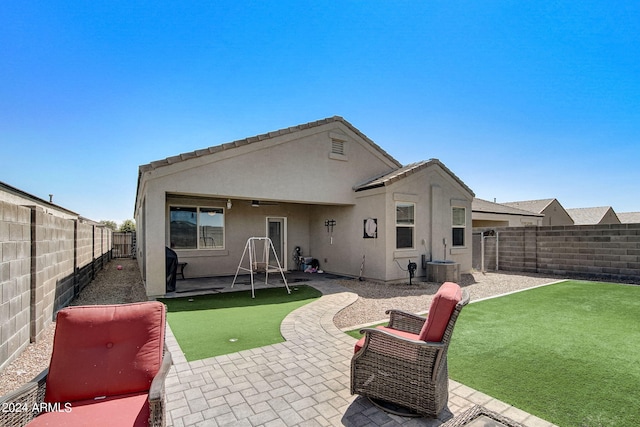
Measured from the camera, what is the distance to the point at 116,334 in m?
2.67

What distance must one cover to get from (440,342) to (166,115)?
1159 cm

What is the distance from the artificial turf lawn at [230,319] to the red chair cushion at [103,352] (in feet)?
6.81

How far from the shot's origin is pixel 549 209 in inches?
1145

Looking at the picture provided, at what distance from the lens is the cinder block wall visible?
3998 millimetres

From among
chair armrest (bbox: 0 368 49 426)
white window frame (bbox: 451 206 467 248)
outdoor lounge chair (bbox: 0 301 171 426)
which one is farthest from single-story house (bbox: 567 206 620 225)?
chair armrest (bbox: 0 368 49 426)

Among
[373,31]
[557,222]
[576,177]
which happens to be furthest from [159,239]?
[557,222]

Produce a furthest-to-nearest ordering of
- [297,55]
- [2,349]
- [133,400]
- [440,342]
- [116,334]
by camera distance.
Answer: [297,55], [2,349], [440,342], [116,334], [133,400]

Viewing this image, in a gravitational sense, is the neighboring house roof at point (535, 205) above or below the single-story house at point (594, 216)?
above

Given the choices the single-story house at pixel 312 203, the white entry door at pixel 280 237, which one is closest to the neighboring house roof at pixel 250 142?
the single-story house at pixel 312 203

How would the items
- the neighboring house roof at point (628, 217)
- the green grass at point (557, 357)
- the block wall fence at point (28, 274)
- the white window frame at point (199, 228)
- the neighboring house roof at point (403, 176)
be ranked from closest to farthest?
1. the green grass at point (557, 357)
2. the block wall fence at point (28, 274)
3. the neighboring house roof at point (403, 176)
4. the white window frame at point (199, 228)
5. the neighboring house roof at point (628, 217)

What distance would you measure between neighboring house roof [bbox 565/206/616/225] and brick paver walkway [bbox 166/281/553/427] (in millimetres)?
44217

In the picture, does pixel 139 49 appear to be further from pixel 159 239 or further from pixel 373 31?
pixel 373 31

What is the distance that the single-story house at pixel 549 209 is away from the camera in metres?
Result: 28.4

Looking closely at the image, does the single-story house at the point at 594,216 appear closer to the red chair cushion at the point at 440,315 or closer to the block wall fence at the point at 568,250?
the block wall fence at the point at 568,250
